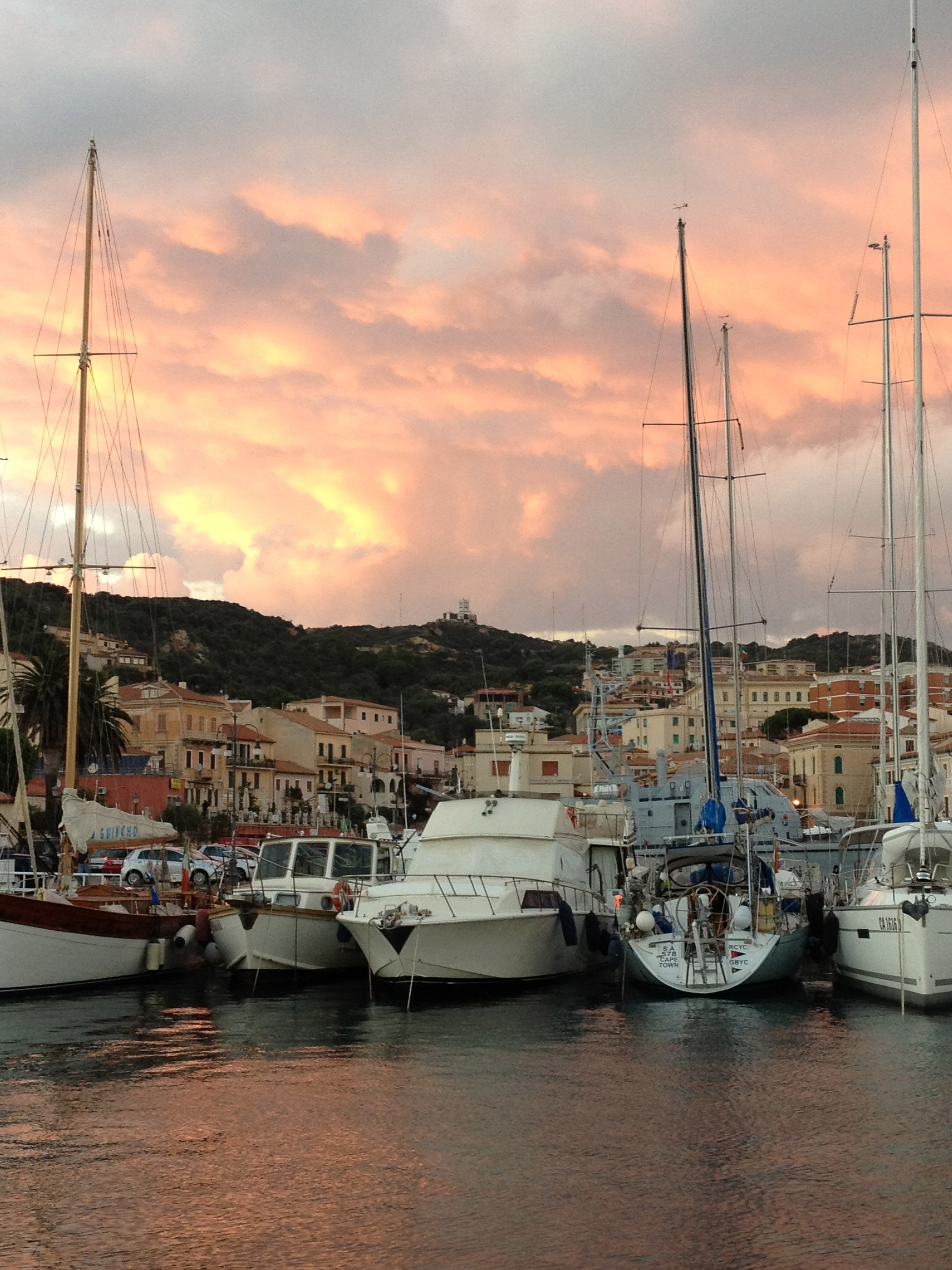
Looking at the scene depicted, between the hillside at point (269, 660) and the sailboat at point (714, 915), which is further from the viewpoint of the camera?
the hillside at point (269, 660)

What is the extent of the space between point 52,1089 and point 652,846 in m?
34.1

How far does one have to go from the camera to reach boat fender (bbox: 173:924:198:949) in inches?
1265

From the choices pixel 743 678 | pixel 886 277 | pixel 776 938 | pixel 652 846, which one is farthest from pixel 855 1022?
pixel 743 678

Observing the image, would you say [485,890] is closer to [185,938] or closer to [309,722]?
Answer: [185,938]

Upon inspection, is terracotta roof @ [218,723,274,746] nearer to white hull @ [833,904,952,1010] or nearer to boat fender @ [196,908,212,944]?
boat fender @ [196,908,212,944]

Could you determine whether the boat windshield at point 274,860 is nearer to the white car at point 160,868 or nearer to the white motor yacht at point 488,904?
the white motor yacht at point 488,904

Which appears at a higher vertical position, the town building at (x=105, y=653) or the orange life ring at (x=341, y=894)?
the town building at (x=105, y=653)

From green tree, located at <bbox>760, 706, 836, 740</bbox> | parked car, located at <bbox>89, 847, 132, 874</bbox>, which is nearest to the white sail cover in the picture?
parked car, located at <bbox>89, 847, 132, 874</bbox>

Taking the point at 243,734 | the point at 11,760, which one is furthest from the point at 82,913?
the point at 243,734

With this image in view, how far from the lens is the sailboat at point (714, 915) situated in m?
26.0

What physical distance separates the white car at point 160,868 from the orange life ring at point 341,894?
13833 millimetres

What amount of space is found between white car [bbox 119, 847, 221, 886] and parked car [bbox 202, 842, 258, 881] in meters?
0.57

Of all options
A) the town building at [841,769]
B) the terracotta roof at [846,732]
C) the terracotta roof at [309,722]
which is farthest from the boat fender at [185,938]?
the terracotta roof at [846,732]

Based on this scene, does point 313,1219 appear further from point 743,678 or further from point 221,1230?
point 743,678
